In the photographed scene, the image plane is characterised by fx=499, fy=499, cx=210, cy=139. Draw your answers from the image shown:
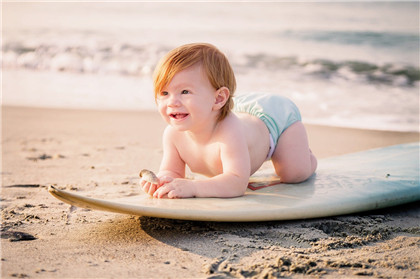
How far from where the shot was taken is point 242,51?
1024 cm

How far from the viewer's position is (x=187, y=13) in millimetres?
15172

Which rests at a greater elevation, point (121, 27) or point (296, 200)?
point (121, 27)

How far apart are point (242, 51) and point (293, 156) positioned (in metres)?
7.49

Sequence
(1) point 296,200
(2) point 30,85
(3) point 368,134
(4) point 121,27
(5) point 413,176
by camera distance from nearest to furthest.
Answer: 1. (1) point 296,200
2. (5) point 413,176
3. (3) point 368,134
4. (2) point 30,85
5. (4) point 121,27

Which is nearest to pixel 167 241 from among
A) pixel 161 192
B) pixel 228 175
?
pixel 161 192

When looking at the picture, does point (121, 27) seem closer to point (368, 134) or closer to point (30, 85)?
point (30, 85)

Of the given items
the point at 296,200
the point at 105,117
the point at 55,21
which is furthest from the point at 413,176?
the point at 55,21

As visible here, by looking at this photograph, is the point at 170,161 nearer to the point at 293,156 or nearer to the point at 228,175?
the point at 228,175

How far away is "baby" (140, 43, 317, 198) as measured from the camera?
251 cm

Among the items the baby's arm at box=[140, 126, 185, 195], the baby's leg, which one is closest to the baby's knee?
the baby's leg

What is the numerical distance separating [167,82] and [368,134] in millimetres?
3211

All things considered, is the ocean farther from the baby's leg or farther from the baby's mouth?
the baby's mouth

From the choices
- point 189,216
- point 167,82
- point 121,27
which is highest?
point 121,27

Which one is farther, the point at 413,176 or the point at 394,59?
the point at 394,59
